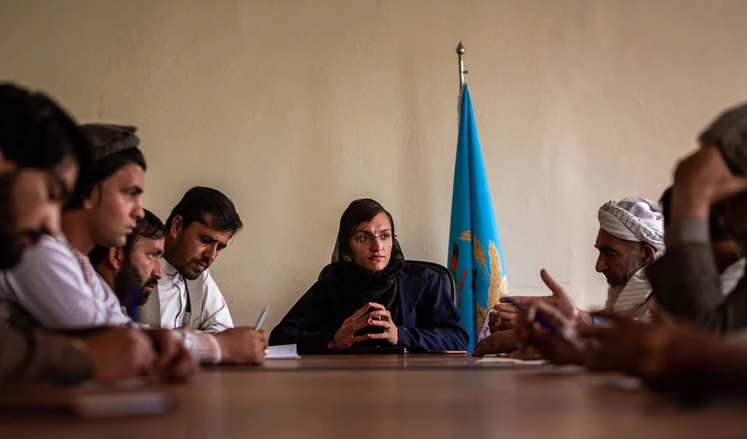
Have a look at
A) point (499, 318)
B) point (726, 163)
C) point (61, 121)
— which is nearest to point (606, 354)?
point (726, 163)

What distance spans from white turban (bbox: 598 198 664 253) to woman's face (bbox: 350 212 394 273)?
123cm

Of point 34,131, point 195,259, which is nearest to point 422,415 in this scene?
point 34,131

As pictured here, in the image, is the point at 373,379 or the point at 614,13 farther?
the point at 614,13

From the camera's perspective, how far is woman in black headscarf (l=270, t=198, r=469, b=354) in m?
4.53

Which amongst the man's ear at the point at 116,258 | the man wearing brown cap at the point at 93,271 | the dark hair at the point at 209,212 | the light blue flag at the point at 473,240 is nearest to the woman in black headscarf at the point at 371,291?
the light blue flag at the point at 473,240

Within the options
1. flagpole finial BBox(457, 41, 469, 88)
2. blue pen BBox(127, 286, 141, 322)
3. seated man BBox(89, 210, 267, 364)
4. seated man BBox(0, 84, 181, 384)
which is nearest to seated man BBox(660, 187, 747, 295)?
seated man BBox(0, 84, 181, 384)

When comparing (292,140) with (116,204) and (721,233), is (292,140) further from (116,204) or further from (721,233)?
(721,233)

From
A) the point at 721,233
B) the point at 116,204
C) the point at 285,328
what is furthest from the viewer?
the point at 285,328

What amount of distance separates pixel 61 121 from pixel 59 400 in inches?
30.1

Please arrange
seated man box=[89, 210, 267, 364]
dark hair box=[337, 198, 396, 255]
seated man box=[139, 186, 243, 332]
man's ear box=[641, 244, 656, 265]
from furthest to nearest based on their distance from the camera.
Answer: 1. dark hair box=[337, 198, 396, 255]
2. seated man box=[139, 186, 243, 332]
3. man's ear box=[641, 244, 656, 265]
4. seated man box=[89, 210, 267, 364]

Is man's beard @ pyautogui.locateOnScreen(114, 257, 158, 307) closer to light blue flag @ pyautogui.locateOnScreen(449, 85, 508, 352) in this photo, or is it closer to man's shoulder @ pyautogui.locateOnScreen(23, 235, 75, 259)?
man's shoulder @ pyautogui.locateOnScreen(23, 235, 75, 259)

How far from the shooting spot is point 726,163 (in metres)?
1.43

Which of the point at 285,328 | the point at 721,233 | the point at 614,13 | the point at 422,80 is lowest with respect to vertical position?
the point at 285,328

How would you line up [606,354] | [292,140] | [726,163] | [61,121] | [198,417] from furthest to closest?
[292,140], [61,121], [726,163], [606,354], [198,417]
